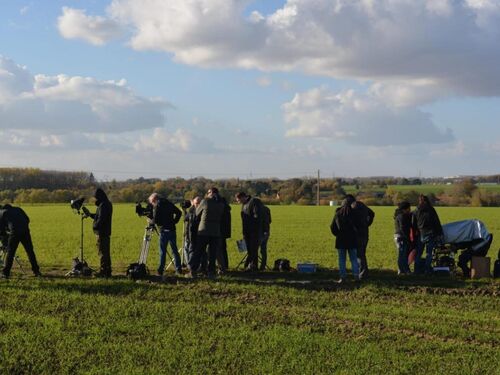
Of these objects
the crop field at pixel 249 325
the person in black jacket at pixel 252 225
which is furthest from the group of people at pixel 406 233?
the person in black jacket at pixel 252 225

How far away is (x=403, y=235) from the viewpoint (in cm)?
1361

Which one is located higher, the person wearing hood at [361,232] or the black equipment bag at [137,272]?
the person wearing hood at [361,232]

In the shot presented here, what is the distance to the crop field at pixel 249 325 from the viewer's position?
21.8ft

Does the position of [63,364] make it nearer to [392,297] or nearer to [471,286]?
[392,297]

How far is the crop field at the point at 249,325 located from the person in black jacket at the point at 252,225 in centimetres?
133

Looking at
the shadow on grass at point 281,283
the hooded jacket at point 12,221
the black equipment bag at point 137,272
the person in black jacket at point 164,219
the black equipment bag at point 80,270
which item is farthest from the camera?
the person in black jacket at point 164,219

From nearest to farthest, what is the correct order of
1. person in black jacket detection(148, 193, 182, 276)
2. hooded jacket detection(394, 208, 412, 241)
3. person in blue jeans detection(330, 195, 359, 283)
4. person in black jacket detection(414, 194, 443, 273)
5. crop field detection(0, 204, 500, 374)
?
crop field detection(0, 204, 500, 374) < person in blue jeans detection(330, 195, 359, 283) < person in black jacket detection(148, 193, 182, 276) < person in black jacket detection(414, 194, 443, 273) < hooded jacket detection(394, 208, 412, 241)

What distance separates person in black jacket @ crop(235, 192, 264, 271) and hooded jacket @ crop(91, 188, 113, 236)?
3019 millimetres

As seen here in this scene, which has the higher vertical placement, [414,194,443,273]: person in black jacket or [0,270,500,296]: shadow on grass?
[414,194,443,273]: person in black jacket

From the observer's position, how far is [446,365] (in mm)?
6586

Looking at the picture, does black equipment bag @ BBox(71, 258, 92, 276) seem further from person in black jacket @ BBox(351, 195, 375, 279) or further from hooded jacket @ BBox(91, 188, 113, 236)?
person in black jacket @ BBox(351, 195, 375, 279)

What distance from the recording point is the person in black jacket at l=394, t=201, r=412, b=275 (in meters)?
13.6

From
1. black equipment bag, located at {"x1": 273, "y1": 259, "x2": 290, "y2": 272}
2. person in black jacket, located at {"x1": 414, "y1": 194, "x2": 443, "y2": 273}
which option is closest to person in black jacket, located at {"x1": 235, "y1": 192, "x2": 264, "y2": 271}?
black equipment bag, located at {"x1": 273, "y1": 259, "x2": 290, "y2": 272}

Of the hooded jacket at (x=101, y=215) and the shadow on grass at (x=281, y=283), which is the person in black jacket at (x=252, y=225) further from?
the hooded jacket at (x=101, y=215)
